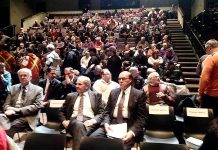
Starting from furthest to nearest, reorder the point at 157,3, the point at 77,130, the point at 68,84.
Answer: the point at 157,3, the point at 68,84, the point at 77,130

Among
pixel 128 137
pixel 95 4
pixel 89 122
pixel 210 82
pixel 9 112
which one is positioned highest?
pixel 95 4

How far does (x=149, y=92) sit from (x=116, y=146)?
93.5 inches

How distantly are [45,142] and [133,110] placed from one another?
159cm

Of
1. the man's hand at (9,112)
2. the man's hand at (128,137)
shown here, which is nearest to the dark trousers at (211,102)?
the man's hand at (128,137)

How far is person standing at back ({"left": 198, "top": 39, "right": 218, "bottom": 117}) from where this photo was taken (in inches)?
170

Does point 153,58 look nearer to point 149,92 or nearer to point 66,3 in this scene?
point 149,92

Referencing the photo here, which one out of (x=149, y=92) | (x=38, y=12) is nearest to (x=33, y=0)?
(x=38, y=12)

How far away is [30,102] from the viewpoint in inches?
199

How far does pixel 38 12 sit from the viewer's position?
23.1 m

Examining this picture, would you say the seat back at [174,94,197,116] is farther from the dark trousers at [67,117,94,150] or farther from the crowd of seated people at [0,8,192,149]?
the dark trousers at [67,117,94,150]

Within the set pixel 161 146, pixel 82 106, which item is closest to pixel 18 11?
pixel 82 106

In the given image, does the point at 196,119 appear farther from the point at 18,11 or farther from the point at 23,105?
the point at 18,11


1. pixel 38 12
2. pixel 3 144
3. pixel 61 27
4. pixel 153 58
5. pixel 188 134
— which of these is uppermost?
pixel 38 12

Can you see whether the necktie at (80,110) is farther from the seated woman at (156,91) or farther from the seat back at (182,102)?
the seat back at (182,102)
